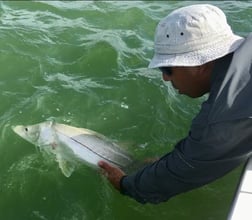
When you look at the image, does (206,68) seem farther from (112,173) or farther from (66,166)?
(66,166)

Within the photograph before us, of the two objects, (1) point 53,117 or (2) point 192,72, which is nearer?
(2) point 192,72

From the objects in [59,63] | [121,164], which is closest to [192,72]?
[121,164]

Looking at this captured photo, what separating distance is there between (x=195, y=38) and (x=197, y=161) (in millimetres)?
869

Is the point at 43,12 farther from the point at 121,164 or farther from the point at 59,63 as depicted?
the point at 121,164

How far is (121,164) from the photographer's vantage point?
469cm

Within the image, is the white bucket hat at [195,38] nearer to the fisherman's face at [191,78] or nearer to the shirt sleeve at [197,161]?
the fisherman's face at [191,78]

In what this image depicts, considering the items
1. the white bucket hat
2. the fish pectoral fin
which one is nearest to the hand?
the fish pectoral fin

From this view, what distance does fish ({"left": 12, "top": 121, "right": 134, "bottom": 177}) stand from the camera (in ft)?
15.4

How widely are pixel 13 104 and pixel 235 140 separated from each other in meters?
3.39

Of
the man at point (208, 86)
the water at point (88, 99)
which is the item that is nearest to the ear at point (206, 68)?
the man at point (208, 86)

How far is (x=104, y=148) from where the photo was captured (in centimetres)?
471

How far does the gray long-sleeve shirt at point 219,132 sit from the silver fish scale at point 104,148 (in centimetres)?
82

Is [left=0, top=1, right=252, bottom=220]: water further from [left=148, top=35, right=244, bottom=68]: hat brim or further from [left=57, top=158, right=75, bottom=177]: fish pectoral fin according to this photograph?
[left=148, top=35, right=244, bottom=68]: hat brim

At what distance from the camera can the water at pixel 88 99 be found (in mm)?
4828
